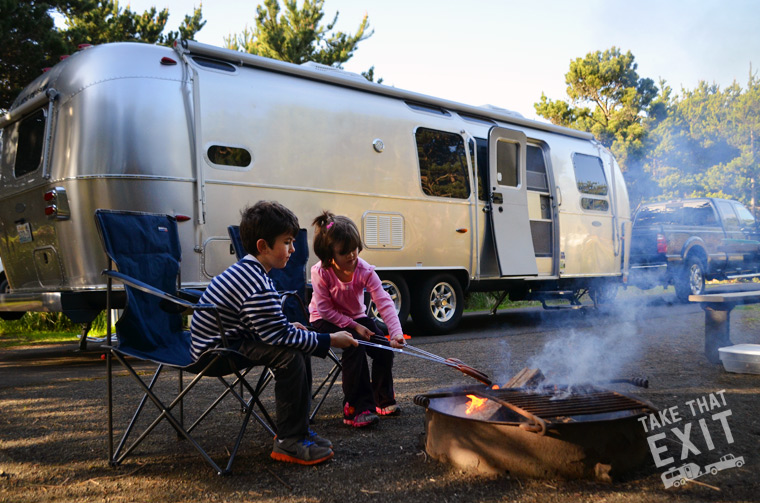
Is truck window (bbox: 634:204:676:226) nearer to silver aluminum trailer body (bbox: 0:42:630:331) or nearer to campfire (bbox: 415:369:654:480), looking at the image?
silver aluminum trailer body (bbox: 0:42:630:331)

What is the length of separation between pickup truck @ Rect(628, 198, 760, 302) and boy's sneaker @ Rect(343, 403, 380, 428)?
850 cm

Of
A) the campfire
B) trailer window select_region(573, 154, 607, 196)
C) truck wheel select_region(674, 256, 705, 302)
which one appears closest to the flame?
the campfire

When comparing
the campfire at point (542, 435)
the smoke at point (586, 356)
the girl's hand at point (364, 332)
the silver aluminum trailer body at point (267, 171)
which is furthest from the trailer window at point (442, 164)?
the campfire at point (542, 435)

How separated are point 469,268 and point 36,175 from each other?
4.83 metres

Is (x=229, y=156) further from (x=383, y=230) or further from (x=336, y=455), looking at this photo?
(x=336, y=455)

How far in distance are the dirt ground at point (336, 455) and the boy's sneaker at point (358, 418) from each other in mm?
40

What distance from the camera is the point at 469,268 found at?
24.9 feet

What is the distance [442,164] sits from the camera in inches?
291

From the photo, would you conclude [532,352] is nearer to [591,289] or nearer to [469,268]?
[469,268]

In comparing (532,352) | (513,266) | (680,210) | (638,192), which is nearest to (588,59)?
(638,192)

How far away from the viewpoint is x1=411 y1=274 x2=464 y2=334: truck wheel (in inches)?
282

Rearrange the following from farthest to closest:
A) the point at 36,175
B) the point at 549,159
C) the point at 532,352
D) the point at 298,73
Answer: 1. the point at 549,159
2. the point at 298,73
3. the point at 532,352
4. the point at 36,175

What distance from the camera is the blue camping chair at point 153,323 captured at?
2.47 meters

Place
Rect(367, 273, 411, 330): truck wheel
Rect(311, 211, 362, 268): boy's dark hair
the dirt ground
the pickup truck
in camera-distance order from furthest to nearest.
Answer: the pickup truck → Rect(367, 273, 411, 330): truck wheel → Rect(311, 211, 362, 268): boy's dark hair → the dirt ground
